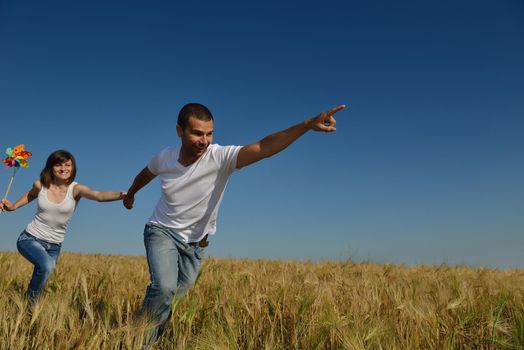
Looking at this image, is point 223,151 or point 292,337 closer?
point 292,337

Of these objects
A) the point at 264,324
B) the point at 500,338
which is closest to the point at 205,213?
the point at 264,324

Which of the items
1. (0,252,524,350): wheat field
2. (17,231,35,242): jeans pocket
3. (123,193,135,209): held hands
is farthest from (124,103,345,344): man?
(17,231,35,242): jeans pocket

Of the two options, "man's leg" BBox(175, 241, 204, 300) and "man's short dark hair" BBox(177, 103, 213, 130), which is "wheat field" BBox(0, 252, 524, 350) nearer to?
"man's leg" BBox(175, 241, 204, 300)

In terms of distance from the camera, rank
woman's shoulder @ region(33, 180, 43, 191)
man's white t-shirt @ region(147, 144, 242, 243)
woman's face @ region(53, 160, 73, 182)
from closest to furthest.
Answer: man's white t-shirt @ region(147, 144, 242, 243) < woman's face @ region(53, 160, 73, 182) < woman's shoulder @ region(33, 180, 43, 191)

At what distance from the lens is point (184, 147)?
3410 mm

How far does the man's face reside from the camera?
3.24 m

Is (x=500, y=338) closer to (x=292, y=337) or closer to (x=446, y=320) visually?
(x=446, y=320)

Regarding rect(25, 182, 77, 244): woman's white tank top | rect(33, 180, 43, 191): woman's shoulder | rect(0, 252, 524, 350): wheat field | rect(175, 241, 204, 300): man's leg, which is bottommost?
rect(0, 252, 524, 350): wheat field

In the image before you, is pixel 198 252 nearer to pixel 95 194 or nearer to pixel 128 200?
pixel 128 200

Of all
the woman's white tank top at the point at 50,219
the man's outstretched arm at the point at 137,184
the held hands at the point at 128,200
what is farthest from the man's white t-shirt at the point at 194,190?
the woman's white tank top at the point at 50,219

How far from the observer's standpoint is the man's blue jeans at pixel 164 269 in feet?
9.69

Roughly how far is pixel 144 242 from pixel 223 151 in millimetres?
912

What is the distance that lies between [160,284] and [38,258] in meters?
2.16

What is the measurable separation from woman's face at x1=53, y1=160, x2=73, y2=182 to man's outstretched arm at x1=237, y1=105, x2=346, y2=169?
8.48 ft
